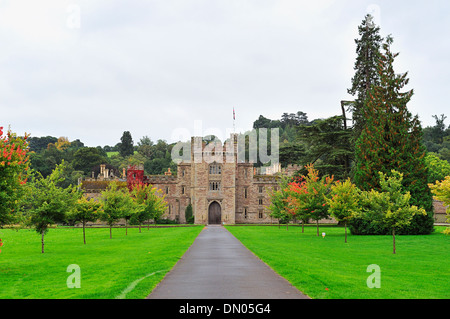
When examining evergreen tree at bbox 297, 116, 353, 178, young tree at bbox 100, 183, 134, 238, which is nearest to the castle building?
evergreen tree at bbox 297, 116, 353, 178

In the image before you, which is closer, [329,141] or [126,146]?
[329,141]

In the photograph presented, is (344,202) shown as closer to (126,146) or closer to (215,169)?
(215,169)

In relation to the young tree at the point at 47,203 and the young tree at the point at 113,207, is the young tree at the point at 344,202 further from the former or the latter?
the young tree at the point at 47,203

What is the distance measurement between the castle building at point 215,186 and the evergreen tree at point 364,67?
2461 centimetres

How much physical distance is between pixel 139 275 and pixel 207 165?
212ft

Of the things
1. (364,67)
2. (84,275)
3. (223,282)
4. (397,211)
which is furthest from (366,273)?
(364,67)

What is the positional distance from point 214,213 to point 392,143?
1593 inches

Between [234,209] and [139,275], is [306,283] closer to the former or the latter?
[139,275]

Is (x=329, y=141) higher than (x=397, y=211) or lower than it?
higher

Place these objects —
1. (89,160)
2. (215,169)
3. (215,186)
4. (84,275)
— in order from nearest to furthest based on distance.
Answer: (84,275) < (215,186) < (215,169) < (89,160)

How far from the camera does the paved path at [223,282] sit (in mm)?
13078

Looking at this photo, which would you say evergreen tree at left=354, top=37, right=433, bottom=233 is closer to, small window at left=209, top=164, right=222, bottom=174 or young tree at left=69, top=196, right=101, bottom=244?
young tree at left=69, top=196, right=101, bottom=244

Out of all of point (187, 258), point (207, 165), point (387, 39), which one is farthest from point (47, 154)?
point (187, 258)

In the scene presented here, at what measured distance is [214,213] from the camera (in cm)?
8156
